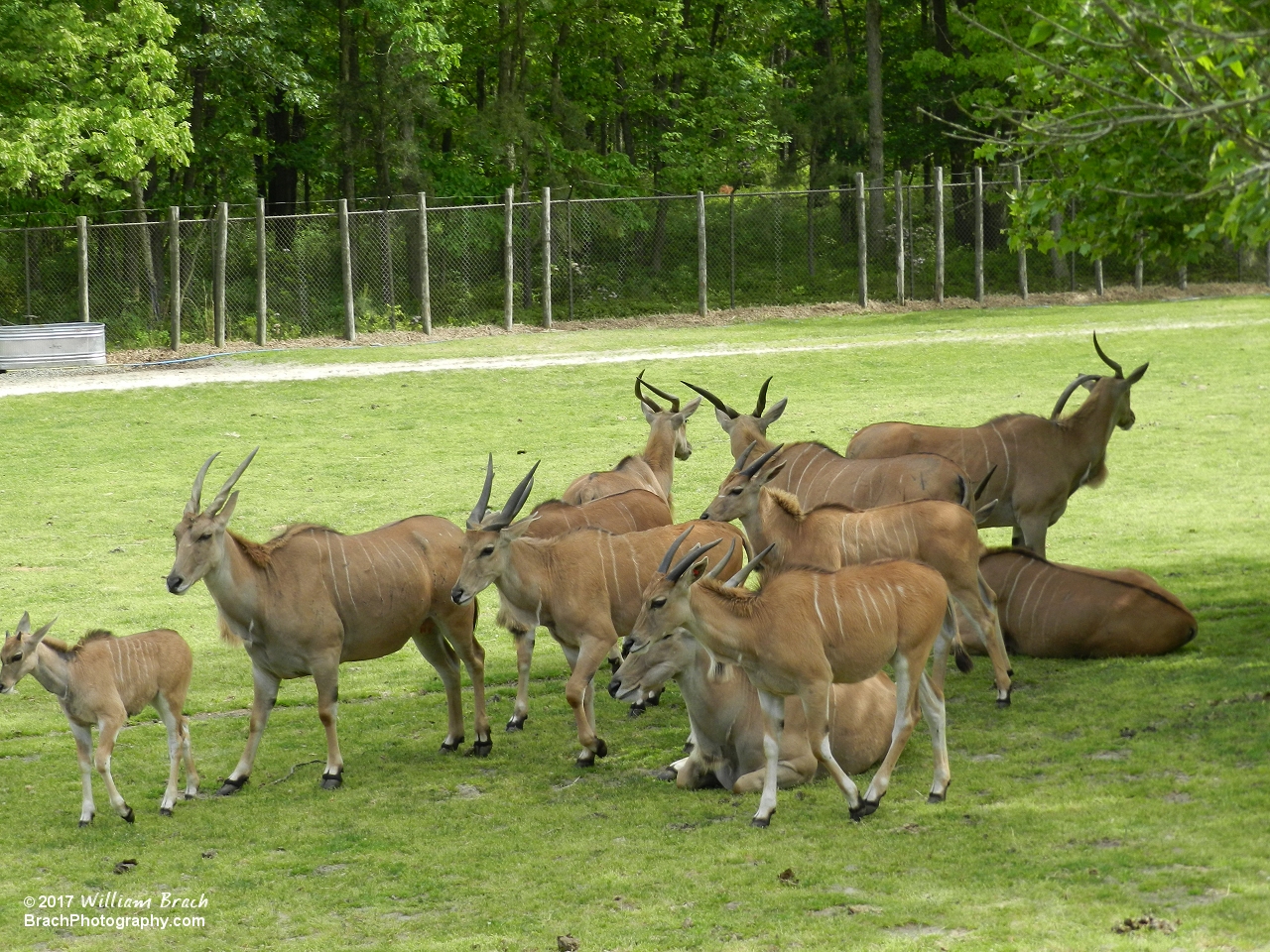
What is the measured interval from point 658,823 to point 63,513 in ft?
32.4

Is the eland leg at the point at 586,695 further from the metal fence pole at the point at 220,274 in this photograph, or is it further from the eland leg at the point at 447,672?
the metal fence pole at the point at 220,274

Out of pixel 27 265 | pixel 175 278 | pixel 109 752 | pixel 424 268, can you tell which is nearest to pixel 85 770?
pixel 109 752

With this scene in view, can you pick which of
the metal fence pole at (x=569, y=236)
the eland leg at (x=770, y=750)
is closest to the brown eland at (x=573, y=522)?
the eland leg at (x=770, y=750)

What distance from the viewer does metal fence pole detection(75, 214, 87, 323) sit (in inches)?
943

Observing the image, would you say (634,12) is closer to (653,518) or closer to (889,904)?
(653,518)

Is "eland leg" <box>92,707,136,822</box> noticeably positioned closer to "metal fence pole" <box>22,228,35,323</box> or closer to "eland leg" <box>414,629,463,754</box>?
"eland leg" <box>414,629,463,754</box>

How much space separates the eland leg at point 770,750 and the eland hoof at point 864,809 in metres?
0.35

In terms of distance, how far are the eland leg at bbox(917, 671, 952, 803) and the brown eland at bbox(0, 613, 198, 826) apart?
141 inches

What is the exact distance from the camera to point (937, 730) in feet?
22.4

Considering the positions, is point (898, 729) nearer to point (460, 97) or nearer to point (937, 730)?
point (937, 730)

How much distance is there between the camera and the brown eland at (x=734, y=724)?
279 inches

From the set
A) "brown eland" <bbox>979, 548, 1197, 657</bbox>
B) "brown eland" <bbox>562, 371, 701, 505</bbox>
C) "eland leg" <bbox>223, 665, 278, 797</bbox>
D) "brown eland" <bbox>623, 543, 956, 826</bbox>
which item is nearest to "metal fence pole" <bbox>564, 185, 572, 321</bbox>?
"brown eland" <bbox>562, 371, 701, 505</bbox>

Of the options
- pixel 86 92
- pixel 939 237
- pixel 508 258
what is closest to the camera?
pixel 508 258

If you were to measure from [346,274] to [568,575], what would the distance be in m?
18.8
